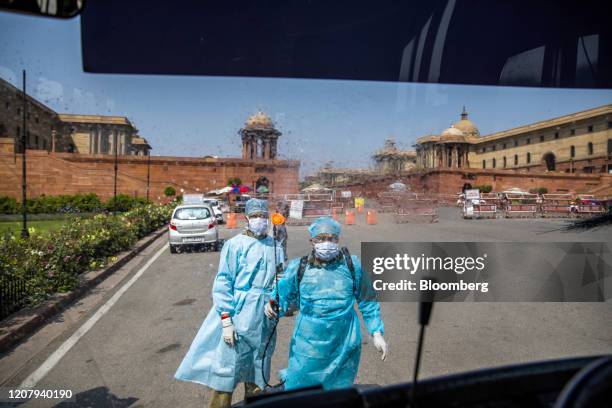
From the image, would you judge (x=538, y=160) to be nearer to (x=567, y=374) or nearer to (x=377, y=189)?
(x=377, y=189)

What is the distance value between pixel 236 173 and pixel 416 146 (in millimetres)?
2936

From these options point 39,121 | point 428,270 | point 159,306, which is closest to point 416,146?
point 428,270

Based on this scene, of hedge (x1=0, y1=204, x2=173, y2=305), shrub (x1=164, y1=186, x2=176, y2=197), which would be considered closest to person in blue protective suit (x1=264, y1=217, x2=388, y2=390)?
hedge (x1=0, y1=204, x2=173, y2=305)

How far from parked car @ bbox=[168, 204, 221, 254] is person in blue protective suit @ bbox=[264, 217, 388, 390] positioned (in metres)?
10.6

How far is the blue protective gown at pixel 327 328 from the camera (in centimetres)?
283

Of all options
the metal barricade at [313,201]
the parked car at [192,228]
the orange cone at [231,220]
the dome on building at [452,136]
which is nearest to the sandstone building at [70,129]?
the metal barricade at [313,201]

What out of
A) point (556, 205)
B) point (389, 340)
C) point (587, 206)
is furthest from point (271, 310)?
point (556, 205)

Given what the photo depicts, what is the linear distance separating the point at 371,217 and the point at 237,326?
2.09 metres

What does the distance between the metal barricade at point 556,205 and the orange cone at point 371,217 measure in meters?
1.60

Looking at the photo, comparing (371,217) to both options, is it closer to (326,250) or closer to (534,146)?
(534,146)

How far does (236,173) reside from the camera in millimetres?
6254

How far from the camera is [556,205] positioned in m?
4.08

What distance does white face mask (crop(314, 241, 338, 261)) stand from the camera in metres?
2.96

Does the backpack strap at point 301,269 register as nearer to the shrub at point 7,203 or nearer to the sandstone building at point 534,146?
the sandstone building at point 534,146
